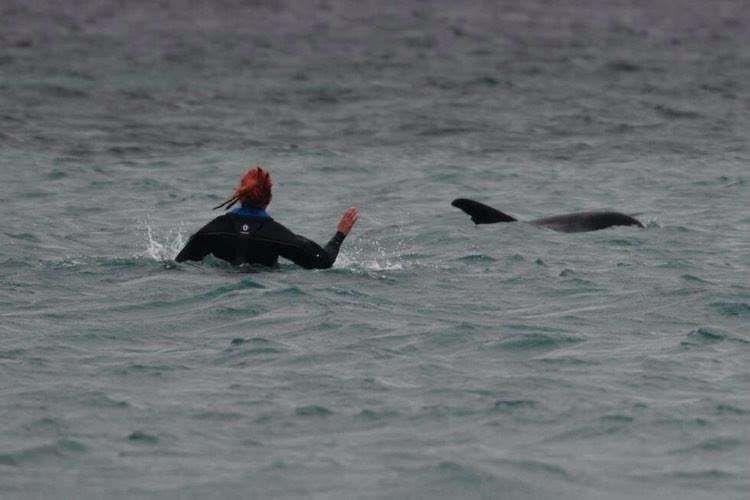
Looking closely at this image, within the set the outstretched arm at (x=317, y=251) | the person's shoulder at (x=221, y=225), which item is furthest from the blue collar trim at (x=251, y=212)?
the outstretched arm at (x=317, y=251)

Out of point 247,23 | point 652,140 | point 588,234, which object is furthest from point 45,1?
point 588,234

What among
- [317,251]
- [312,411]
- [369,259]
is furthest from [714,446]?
[369,259]

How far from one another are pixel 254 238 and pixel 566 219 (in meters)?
5.32

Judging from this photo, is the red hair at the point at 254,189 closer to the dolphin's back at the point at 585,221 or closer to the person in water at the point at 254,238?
the person in water at the point at 254,238

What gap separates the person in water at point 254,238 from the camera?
1586 cm

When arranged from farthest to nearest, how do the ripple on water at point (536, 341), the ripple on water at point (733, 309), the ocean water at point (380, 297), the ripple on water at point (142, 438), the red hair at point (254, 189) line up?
1. the red hair at point (254, 189)
2. the ripple on water at point (733, 309)
3. the ripple on water at point (536, 341)
4. the ripple on water at point (142, 438)
5. the ocean water at point (380, 297)

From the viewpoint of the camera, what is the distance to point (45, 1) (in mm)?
66312

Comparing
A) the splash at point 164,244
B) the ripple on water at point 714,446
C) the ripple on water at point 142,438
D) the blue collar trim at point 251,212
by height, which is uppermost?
the blue collar trim at point 251,212

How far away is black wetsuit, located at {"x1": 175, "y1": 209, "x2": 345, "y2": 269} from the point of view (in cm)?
1588

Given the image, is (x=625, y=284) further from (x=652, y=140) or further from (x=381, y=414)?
(x=652, y=140)

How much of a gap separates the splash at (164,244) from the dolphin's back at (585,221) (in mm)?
4587

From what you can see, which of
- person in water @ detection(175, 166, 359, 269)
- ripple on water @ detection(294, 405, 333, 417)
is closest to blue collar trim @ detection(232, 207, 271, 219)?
person in water @ detection(175, 166, 359, 269)

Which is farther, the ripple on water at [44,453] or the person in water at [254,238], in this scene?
the person in water at [254,238]

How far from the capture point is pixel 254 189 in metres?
15.7
